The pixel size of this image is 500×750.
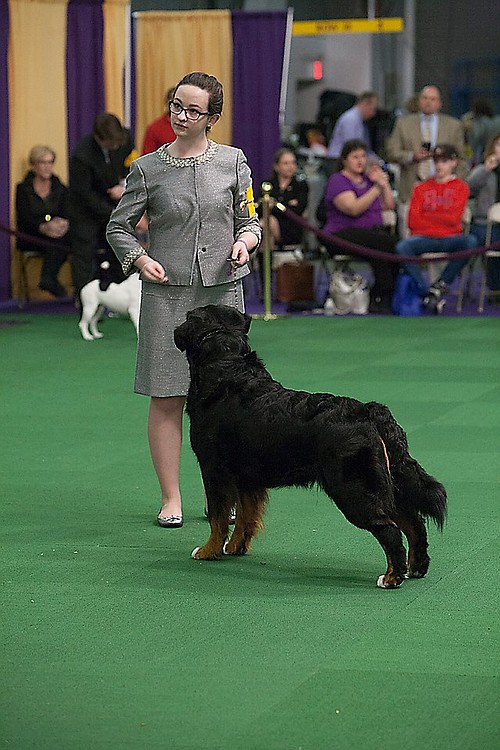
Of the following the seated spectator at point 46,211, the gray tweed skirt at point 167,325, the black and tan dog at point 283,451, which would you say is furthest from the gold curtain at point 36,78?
the black and tan dog at point 283,451

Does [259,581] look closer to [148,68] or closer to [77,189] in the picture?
[77,189]

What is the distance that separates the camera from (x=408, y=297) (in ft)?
41.2

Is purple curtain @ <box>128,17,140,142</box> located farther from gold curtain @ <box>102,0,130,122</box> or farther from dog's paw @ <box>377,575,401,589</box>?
dog's paw @ <box>377,575,401,589</box>

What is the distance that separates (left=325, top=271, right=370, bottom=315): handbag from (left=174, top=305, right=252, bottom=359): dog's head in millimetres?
8301

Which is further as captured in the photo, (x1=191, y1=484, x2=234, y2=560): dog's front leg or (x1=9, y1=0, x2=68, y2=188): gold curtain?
(x1=9, y1=0, x2=68, y2=188): gold curtain

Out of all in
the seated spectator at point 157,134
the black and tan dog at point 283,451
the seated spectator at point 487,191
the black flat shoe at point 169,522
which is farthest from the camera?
the seated spectator at point 157,134

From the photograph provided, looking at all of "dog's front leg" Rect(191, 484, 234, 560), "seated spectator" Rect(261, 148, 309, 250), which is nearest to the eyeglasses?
"dog's front leg" Rect(191, 484, 234, 560)

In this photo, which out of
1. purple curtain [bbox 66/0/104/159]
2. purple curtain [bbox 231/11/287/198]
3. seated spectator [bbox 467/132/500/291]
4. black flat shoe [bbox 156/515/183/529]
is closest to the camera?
black flat shoe [bbox 156/515/183/529]

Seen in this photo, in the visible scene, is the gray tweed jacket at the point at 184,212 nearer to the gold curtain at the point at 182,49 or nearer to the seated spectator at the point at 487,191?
the seated spectator at the point at 487,191

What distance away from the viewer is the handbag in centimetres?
1270

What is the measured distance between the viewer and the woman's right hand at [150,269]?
475cm

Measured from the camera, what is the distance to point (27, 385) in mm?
8562

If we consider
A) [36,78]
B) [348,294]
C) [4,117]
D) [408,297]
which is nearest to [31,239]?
[4,117]

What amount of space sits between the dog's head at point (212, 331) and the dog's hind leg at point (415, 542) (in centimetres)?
79
